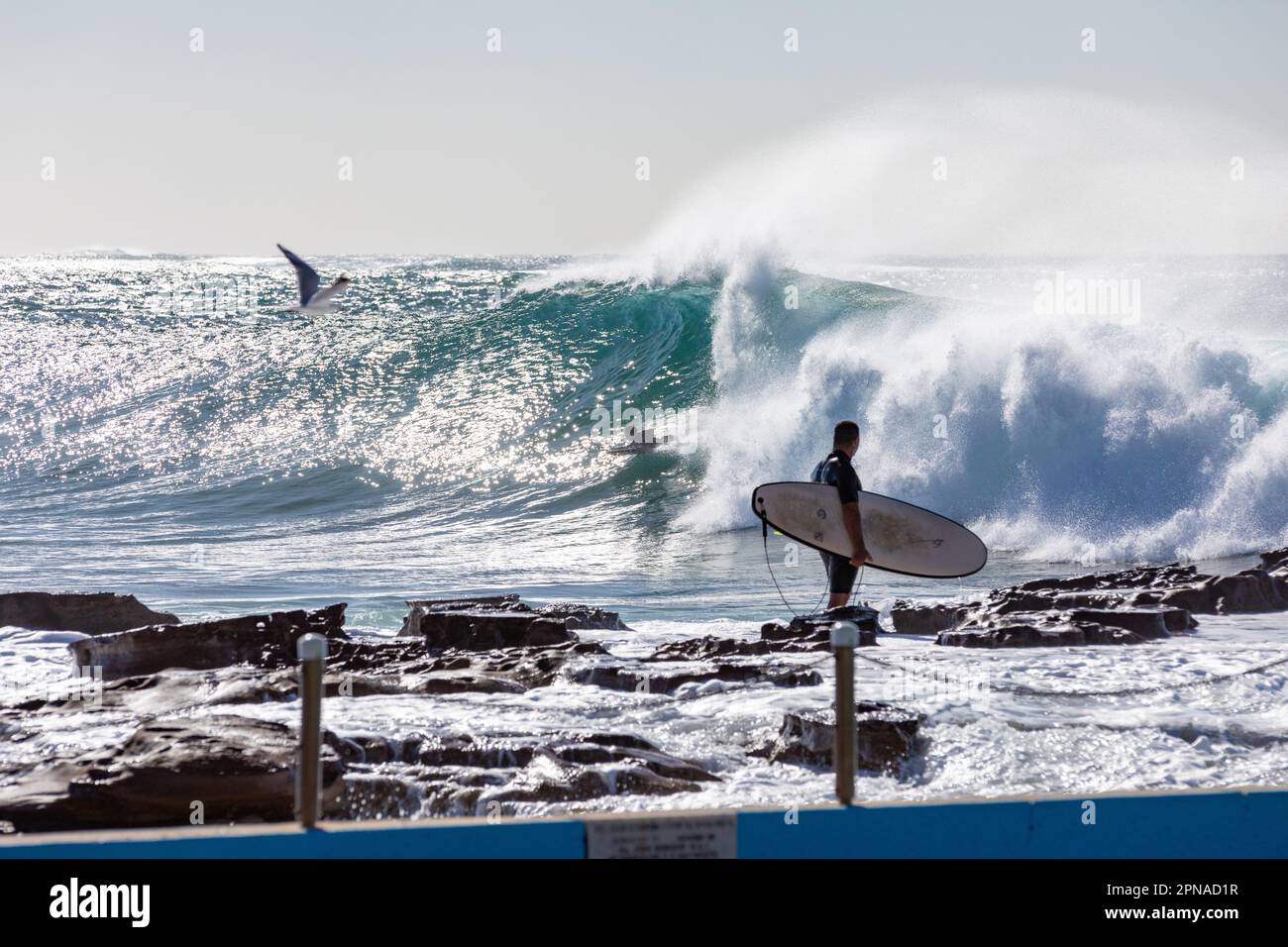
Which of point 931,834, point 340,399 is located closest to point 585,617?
point 931,834

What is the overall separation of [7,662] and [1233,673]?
23.2 feet

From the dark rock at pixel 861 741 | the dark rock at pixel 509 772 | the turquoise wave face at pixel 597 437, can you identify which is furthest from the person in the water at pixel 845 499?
the turquoise wave face at pixel 597 437

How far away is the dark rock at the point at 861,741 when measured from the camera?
217 inches

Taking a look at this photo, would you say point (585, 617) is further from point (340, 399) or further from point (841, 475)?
point (340, 399)

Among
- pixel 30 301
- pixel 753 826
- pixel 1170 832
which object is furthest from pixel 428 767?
pixel 30 301

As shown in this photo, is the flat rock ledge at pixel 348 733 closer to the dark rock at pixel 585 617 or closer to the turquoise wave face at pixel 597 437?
the dark rock at pixel 585 617

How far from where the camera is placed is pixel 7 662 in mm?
8516

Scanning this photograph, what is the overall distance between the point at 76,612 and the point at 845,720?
732 centimetres

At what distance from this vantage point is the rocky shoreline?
4.93 m

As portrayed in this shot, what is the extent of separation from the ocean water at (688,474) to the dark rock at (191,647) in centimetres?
58

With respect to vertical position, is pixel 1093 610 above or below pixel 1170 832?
below

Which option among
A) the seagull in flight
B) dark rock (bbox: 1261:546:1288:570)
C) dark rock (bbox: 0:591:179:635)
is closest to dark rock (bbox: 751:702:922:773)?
the seagull in flight

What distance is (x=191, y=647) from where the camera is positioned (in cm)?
787
